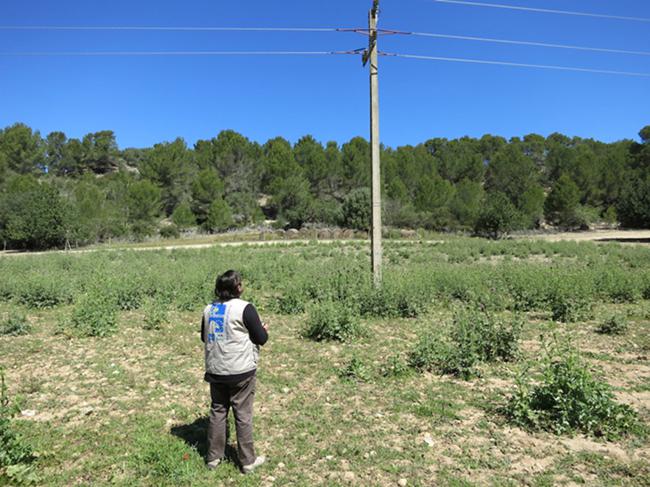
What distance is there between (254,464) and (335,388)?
6.16 feet

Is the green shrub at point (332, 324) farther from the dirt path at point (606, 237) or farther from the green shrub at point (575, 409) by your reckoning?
the dirt path at point (606, 237)

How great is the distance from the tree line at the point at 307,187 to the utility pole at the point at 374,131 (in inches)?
1314

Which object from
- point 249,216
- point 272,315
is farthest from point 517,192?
point 272,315

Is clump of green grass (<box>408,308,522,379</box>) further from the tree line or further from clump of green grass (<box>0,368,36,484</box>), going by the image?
the tree line

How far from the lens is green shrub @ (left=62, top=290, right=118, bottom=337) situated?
25.5ft

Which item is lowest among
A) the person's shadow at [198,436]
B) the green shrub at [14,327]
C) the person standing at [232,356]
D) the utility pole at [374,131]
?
the person's shadow at [198,436]

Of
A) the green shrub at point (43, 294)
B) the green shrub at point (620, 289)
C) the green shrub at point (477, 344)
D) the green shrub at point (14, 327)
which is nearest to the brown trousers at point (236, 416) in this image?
the green shrub at point (477, 344)

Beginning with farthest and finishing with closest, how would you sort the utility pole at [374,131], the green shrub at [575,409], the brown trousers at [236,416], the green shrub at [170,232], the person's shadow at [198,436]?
the green shrub at [170,232]
the utility pole at [374,131]
the green shrub at [575,409]
the person's shadow at [198,436]
the brown trousers at [236,416]

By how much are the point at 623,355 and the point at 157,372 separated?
22.4 ft

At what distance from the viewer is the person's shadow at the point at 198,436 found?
12.8ft

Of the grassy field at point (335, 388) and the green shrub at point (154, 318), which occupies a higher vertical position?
the green shrub at point (154, 318)

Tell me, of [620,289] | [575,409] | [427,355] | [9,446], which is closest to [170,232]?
[620,289]

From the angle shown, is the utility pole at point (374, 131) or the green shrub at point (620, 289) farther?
the green shrub at point (620, 289)

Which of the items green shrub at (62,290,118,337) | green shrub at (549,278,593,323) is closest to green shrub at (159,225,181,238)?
green shrub at (62,290,118,337)
